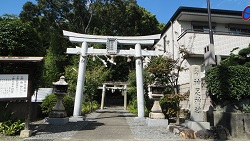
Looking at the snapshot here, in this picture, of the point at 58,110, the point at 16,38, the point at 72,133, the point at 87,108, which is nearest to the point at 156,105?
the point at 72,133

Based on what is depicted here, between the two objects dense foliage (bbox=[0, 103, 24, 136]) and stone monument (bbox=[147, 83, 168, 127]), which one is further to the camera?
stone monument (bbox=[147, 83, 168, 127])

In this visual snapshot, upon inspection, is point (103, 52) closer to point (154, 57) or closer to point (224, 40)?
point (154, 57)

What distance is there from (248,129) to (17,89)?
880 centimetres

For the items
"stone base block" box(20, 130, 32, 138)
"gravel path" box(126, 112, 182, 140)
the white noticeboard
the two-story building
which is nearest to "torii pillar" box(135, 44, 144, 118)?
"gravel path" box(126, 112, 182, 140)

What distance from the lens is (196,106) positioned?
304 inches

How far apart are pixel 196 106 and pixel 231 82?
1.96m

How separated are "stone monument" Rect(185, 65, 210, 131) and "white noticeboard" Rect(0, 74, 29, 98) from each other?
651 cm

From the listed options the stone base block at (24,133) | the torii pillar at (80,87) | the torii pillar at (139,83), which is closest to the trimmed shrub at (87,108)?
the torii pillar at (80,87)

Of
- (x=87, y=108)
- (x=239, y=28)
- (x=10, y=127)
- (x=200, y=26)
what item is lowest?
(x=87, y=108)

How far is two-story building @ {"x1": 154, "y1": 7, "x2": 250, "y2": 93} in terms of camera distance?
14.4 metres

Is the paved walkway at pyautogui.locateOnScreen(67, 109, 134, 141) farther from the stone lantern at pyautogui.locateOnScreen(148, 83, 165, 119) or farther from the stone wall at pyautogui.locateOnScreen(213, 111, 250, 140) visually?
the stone wall at pyautogui.locateOnScreen(213, 111, 250, 140)

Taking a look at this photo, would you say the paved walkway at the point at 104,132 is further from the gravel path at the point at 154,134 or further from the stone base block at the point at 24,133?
the stone base block at the point at 24,133

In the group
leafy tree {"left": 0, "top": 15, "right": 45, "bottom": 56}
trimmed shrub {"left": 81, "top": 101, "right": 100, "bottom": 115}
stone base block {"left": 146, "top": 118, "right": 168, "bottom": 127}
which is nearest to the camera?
leafy tree {"left": 0, "top": 15, "right": 45, "bottom": 56}

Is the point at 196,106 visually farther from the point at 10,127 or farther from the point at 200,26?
the point at 200,26
